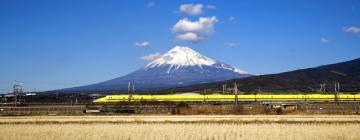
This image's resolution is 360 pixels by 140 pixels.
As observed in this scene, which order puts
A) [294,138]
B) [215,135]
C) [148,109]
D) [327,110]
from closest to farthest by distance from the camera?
[294,138]
[215,135]
[327,110]
[148,109]

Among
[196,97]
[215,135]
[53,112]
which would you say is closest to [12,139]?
[215,135]

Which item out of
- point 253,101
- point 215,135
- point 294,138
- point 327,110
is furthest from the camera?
point 253,101

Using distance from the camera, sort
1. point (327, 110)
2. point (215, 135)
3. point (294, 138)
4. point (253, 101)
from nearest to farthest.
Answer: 1. point (294, 138)
2. point (215, 135)
3. point (327, 110)
4. point (253, 101)

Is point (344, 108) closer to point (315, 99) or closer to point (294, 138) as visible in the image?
point (315, 99)

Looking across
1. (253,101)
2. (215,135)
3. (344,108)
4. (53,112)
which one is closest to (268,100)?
(253,101)

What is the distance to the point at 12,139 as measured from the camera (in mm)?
26062

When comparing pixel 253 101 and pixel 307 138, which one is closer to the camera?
pixel 307 138

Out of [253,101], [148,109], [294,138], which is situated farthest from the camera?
[253,101]

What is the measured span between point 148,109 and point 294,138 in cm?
4131

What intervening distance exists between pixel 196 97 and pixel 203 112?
120ft

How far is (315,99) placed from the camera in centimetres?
9562

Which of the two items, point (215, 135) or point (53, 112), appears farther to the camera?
point (53, 112)

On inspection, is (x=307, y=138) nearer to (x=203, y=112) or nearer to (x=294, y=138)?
(x=294, y=138)

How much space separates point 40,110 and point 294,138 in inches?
1766
